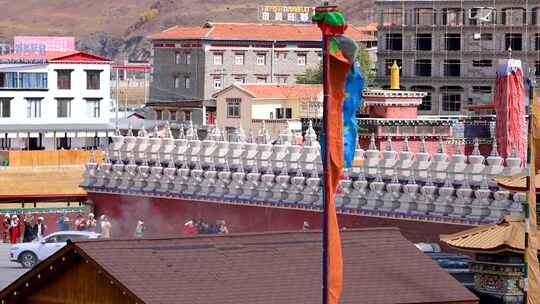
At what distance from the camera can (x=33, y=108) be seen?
102125 mm

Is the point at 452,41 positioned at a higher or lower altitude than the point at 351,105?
higher

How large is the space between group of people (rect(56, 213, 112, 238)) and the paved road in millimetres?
2812

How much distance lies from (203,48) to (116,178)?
61978 mm

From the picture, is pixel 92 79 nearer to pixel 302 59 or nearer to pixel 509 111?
pixel 302 59

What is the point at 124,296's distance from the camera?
26.2m

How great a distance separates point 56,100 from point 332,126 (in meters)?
77.8

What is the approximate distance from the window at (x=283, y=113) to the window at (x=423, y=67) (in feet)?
41.1

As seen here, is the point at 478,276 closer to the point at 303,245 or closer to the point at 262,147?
the point at 303,245

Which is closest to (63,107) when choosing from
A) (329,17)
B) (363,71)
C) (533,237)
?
(363,71)

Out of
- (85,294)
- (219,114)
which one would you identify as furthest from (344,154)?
(219,114)

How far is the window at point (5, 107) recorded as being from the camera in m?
101

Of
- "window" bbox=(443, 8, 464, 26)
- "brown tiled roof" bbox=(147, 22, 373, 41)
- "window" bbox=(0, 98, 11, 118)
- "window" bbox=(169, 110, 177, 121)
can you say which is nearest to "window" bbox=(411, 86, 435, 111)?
"window" bbox=(443, 8, 464, 26)

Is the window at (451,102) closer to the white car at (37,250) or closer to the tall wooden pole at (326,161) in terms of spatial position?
the white car at (37,250)

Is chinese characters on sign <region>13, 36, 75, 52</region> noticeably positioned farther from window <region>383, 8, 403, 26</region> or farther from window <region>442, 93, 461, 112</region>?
window <region>442, 93, 461, 112</region>
